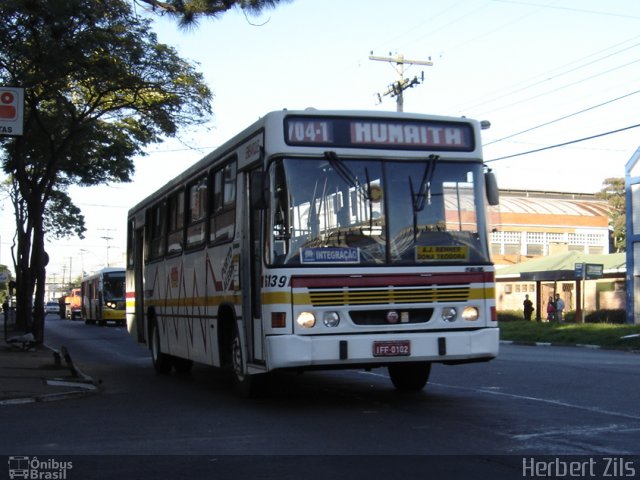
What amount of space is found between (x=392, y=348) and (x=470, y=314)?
1.07 metres

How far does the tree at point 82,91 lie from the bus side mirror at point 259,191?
7139 millimetres

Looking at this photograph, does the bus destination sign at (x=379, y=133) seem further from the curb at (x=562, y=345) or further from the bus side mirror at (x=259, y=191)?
the curb at (x=562, y=345)

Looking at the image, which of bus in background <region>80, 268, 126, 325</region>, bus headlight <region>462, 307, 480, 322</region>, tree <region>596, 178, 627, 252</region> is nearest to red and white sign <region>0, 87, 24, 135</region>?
bus headlight <region>462, 307, 480, 322</region>

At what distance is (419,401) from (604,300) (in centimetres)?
3401

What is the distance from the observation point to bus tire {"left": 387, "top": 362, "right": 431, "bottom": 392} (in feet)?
40.9

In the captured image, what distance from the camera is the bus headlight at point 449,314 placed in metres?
10.4

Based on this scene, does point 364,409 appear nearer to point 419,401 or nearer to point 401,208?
point 419,401

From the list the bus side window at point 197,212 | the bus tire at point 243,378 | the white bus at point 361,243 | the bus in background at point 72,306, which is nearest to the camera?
the white bus at point 361,243

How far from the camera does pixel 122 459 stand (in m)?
7.92

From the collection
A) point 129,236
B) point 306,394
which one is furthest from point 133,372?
point 306,394

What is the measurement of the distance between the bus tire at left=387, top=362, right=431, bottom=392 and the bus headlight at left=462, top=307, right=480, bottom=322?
1.95 meters

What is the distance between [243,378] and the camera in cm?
1165

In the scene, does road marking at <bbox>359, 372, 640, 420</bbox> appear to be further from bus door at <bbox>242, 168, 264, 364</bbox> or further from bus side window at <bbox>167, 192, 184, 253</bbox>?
bus side window at <bbox>167, 192, 184, 253</bbox>

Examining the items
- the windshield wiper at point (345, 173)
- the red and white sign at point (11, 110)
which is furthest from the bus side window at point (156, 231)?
the windshield wiper at point (345, 173)
